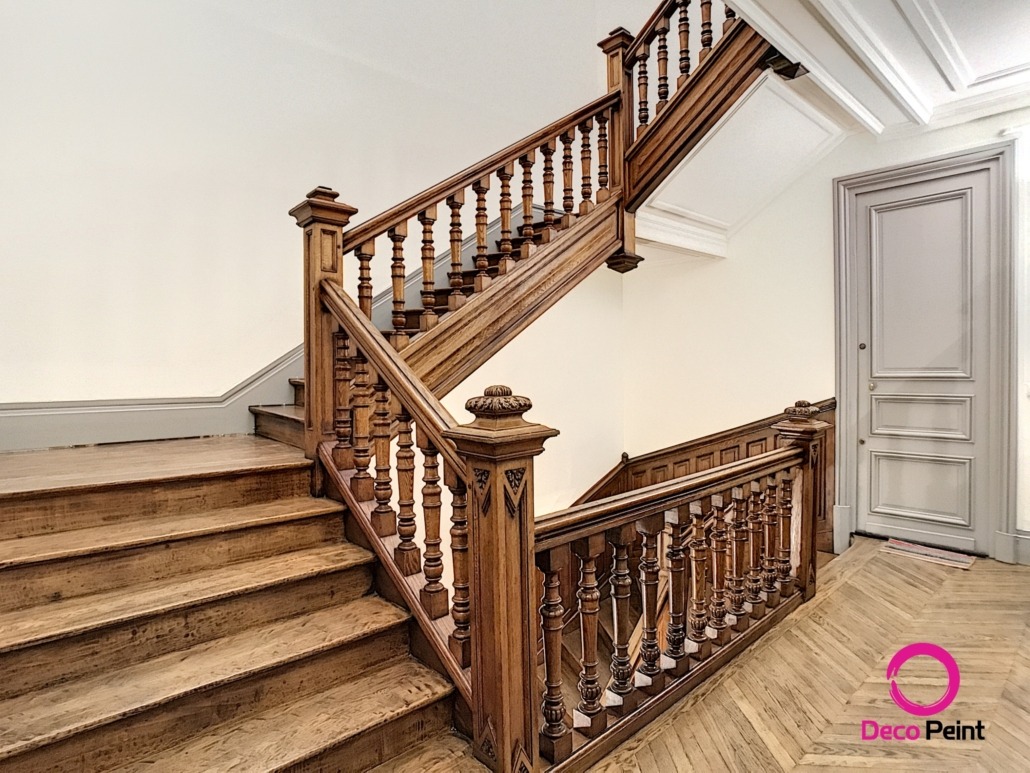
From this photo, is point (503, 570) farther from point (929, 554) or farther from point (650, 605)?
point (929, 554)

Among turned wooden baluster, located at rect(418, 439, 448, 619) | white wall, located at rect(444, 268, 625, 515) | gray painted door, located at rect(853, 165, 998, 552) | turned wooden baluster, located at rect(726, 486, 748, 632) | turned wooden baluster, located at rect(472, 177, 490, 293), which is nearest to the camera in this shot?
turned wooden baluster, located at rect(418, 439, 448, 619)

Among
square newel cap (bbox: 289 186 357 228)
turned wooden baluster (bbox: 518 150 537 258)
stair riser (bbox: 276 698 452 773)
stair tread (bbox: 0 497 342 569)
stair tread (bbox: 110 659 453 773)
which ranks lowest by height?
stair riser (bbox: 276 698 452 773)

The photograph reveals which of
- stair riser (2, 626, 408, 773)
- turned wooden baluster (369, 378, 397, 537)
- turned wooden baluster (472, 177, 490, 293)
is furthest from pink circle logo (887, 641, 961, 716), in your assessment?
turned wooden baluster (472, 177, 490, 293)

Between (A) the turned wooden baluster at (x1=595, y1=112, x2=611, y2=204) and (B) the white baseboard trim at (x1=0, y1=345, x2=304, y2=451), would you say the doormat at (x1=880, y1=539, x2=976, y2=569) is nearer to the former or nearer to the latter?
(A) the turned wooden baluster at (x1=595, y1=112, x2=611, y2=204)

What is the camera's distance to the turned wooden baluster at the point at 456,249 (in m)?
2.65

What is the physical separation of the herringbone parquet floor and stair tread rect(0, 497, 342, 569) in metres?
1.24

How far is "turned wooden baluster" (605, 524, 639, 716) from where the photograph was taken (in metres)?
1.70

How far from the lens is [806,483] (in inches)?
102

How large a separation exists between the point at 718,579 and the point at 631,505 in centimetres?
77

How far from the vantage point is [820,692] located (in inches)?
76.2

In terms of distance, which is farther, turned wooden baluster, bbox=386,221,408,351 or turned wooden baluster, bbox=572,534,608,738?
Result: turned wooden baluster, bbox=386,221,408,351

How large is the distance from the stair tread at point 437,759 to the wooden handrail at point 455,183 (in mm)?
1757

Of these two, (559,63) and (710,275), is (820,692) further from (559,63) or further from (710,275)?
(559,63)

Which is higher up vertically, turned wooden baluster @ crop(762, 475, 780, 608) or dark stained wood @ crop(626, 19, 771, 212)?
dark stained wood @ crop(626, 19, 771, 212)
